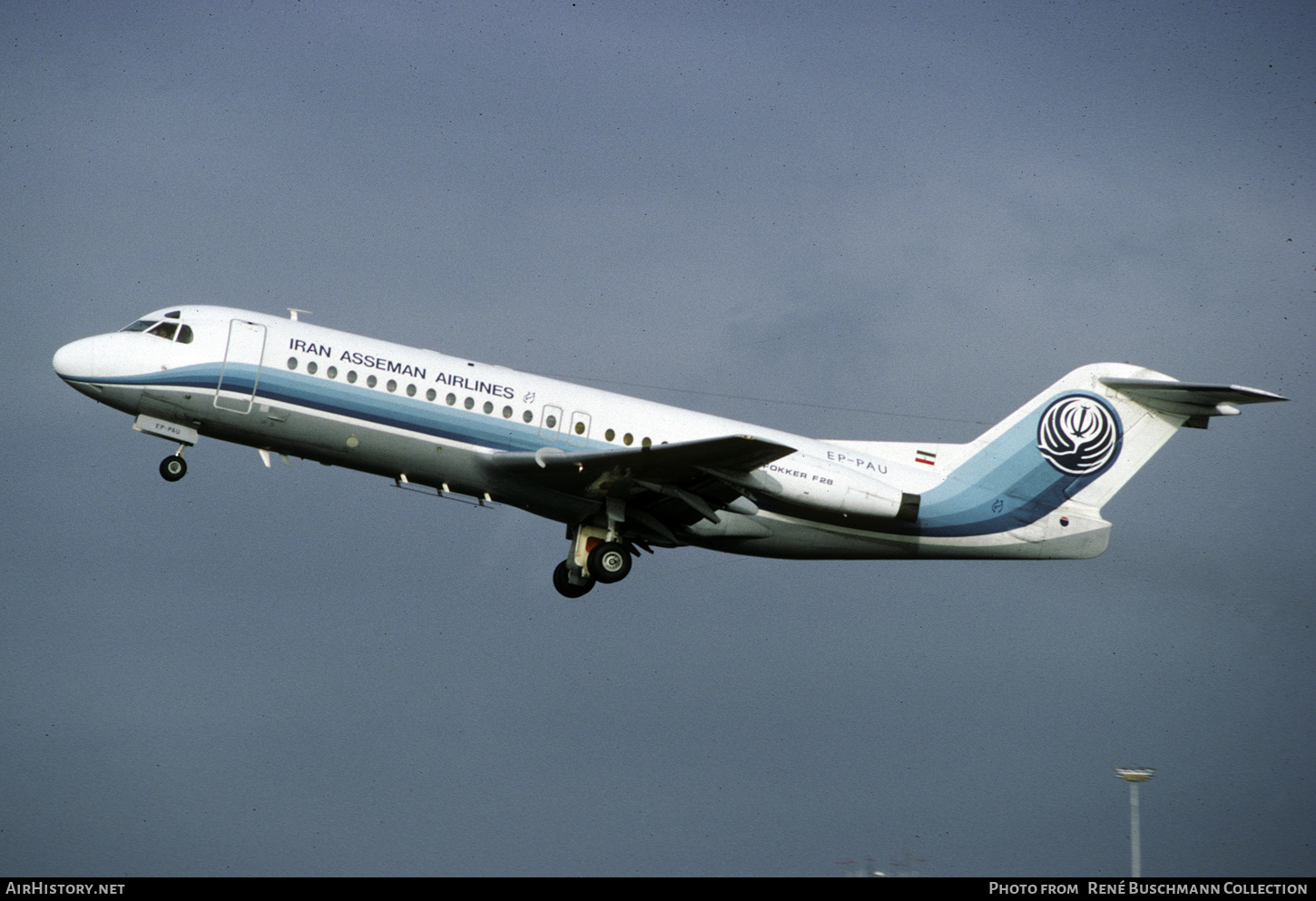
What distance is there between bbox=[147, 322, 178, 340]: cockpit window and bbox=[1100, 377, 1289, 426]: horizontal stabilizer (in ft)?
55.6

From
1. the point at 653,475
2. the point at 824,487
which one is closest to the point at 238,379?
the point at 653,475

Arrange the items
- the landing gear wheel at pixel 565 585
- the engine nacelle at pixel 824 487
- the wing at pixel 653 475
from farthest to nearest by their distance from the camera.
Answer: the landing gear wheel at pixel 565 585, the engine nacelle at pixel 824 487, the wing at pixel 653 475

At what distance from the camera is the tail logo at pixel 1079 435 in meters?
27.5

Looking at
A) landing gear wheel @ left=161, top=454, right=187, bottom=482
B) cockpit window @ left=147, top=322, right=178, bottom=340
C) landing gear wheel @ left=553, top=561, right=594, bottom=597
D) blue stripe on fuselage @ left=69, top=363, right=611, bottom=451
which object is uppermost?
cockpit window @ left=147, top=322, right=178, bottom=340

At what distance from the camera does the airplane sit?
2398 cm

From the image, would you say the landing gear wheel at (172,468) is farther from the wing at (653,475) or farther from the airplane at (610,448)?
the wing at (653,475)

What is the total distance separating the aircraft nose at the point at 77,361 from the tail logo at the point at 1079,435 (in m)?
16.9

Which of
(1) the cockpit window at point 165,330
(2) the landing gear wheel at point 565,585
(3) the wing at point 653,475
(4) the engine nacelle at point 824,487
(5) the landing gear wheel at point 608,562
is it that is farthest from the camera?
(2) the landing gear wheel at point 565,585

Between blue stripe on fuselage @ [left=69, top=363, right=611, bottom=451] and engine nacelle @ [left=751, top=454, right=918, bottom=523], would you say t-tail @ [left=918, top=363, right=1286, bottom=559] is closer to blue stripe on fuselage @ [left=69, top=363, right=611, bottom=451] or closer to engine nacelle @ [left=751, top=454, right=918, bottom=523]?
engine nacelle @ [left=751, top=454, right=918, bottom=523]

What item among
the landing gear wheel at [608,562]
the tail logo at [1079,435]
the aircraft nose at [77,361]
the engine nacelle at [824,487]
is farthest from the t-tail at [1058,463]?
the aircraft nose at [77,361]

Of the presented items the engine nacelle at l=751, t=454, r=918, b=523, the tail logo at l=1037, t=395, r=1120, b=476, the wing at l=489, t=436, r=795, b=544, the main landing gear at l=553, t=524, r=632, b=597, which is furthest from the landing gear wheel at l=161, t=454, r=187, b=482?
the tail logo at l=1037, t=395, r=1120, b=476

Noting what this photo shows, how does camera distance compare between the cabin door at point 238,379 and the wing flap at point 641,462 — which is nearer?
the wing flap at point 641,462

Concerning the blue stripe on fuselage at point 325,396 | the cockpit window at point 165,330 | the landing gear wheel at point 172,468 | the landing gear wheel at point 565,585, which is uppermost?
the cockpit window at point 165,330
